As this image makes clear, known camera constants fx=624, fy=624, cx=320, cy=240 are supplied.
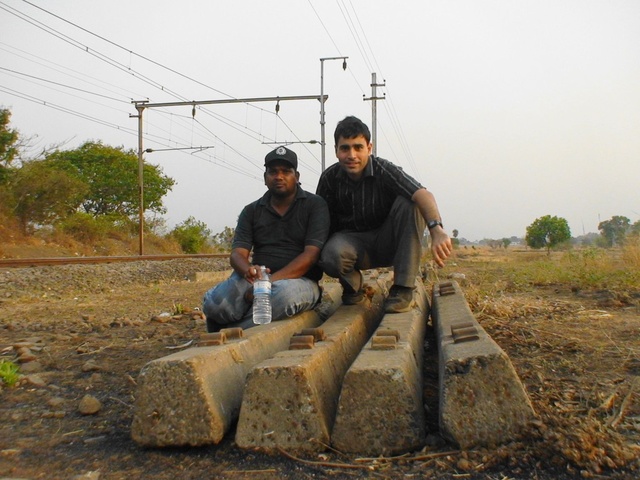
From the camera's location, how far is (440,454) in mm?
2164

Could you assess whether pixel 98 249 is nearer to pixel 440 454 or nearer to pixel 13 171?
pixel 13 171

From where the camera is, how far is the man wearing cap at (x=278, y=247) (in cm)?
410

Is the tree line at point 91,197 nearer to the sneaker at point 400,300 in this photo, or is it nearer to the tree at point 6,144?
the tree at point 6,144

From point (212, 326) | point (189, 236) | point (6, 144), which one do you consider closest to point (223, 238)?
point (189, 236)

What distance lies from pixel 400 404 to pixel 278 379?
45 cm

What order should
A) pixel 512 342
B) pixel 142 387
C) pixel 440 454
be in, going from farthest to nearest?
pixel 512 342, pixel 142 387, pixel 440 454

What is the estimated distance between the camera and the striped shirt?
13.5 feet

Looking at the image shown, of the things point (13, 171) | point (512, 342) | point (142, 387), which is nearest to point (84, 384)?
point (142, 387)

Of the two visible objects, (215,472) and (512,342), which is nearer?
(215,472)

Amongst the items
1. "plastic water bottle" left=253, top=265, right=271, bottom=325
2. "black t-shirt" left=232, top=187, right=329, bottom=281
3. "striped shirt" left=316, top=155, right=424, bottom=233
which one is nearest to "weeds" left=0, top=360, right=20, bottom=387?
"plastic water bottle" left=253, top=265, right=271, bottom=325

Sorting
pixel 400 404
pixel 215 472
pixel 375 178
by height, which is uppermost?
pixel 375 178

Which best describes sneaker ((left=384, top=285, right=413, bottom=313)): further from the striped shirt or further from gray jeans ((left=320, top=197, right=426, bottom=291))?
the striped shirt

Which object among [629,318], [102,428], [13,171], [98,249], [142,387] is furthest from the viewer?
[98,249]

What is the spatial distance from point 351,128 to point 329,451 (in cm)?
231
